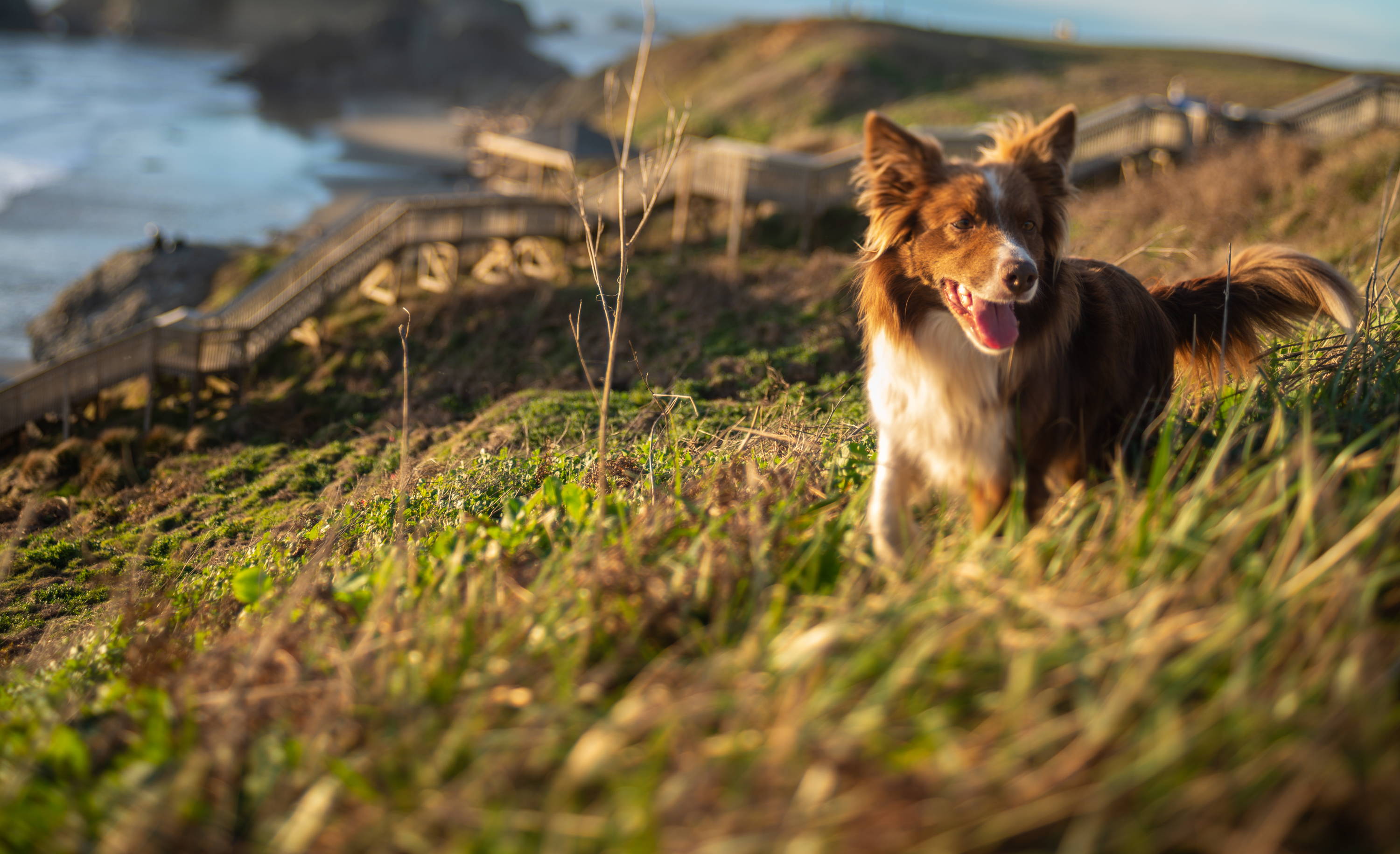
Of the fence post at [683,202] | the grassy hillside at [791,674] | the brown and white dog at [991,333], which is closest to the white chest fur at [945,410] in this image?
the brown and white dog at [991,333]

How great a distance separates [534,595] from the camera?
3492mm

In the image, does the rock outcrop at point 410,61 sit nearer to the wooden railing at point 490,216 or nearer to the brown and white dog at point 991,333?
the wooden railing at point 490,216

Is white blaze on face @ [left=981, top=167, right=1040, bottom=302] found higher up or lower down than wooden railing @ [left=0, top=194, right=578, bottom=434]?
higher up

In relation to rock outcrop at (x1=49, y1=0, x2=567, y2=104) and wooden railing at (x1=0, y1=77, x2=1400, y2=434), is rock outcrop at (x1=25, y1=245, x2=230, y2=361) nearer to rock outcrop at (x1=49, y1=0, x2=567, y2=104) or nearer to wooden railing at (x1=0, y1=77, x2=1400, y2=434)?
wooden railing at (x1=0, y1=77, x2=1400, y2=434)

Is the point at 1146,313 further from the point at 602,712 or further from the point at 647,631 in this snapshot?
the point at 602,712

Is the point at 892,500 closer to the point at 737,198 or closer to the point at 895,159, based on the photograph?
the point at 895,159

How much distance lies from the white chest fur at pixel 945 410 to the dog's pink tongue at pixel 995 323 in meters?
0.10

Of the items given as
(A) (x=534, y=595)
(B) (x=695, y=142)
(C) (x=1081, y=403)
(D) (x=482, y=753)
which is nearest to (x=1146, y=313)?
(C) (x=1081, y=403)

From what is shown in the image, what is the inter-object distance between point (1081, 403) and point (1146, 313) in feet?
2.29

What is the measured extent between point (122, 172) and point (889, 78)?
98.6ft

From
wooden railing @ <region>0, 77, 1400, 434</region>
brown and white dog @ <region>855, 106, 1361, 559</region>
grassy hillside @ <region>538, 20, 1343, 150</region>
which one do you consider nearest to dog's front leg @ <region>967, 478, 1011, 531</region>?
brown and white dog @ <region>855, 106, 1361, 559</region>

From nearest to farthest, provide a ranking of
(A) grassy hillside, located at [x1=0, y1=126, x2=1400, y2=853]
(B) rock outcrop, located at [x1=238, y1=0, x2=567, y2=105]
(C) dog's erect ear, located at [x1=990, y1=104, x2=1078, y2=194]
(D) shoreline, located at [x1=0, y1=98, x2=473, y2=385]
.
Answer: (A) grassy hillside, located at [x1=0, y1=126, x2=1400, y2=853]
(C) dog's erect ear, located at [x1=990, y1=104, x2=1078, y2=194]
(D) shoreline, located at [x1=0, y1=98, x2=473, y2=385]
(B) rock outcrop, located at [x1=238, y1=0, x2=567, y2=105]

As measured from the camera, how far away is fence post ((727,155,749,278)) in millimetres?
18422

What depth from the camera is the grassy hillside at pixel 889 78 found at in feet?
104
